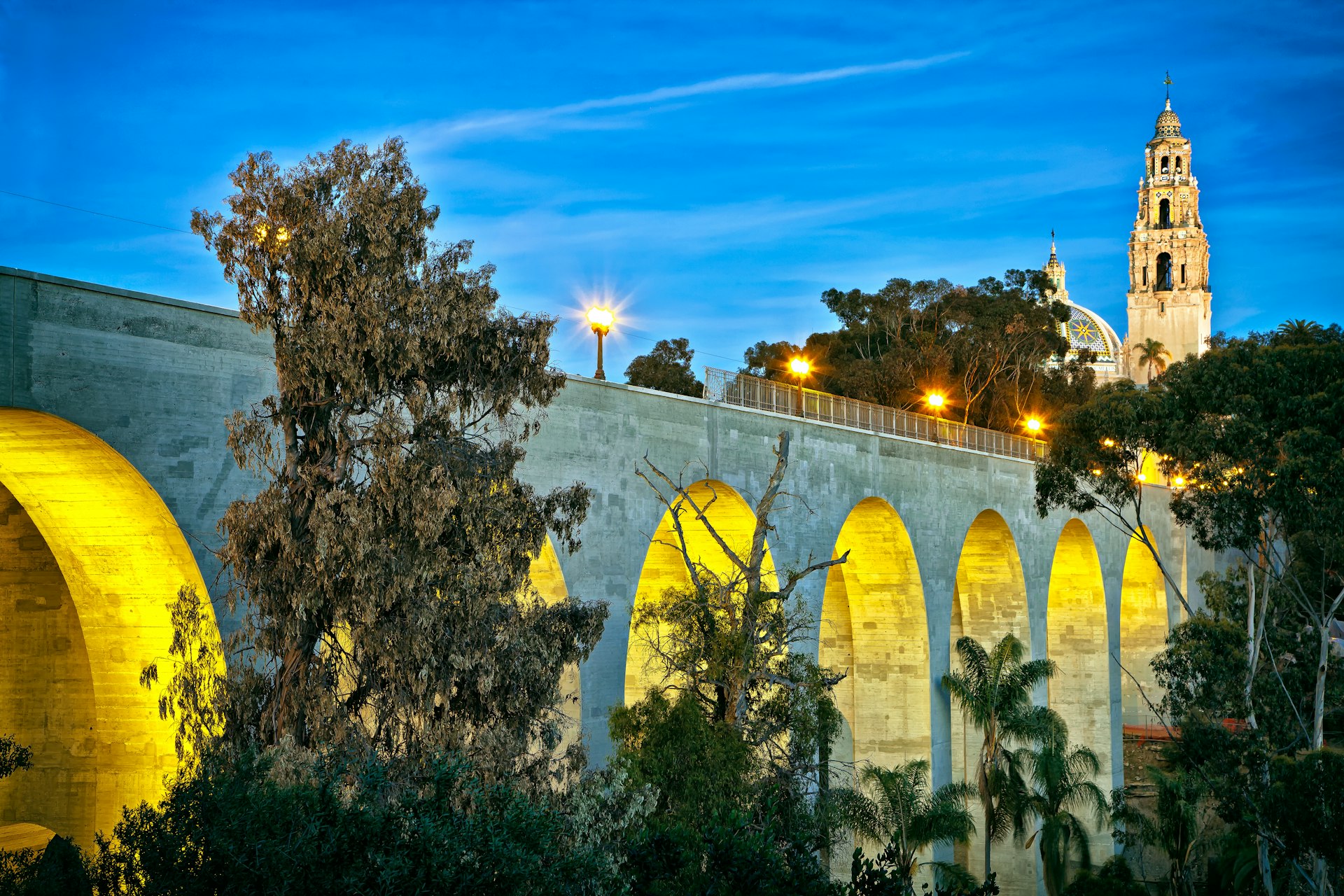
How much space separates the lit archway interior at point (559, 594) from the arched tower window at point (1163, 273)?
71.8 metres

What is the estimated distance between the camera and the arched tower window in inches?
3103

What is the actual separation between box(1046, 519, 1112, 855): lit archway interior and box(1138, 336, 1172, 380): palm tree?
40.9m

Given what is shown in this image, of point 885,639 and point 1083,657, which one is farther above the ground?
point 885,639

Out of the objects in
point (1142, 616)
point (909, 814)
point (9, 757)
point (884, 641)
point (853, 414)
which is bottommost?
point (909, 814)

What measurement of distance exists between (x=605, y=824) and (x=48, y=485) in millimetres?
5653

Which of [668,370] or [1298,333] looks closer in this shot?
[1298,333]

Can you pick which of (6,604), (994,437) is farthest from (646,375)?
(6,604)

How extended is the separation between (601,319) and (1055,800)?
13.9 metres

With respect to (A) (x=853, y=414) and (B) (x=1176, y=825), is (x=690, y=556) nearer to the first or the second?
(A) (x=853, y=414)

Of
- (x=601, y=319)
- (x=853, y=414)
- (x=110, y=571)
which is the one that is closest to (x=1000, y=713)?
(x=853, y=414)

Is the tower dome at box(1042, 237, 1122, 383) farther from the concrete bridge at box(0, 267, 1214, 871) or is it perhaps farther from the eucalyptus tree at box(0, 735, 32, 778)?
the eucalyptus tree at box(0, 735, 32, 778)

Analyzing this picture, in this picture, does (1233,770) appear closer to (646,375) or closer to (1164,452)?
(1164,452)

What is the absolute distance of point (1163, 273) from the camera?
7925 cm

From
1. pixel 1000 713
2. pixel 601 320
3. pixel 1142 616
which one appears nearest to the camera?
pixel 601 320
